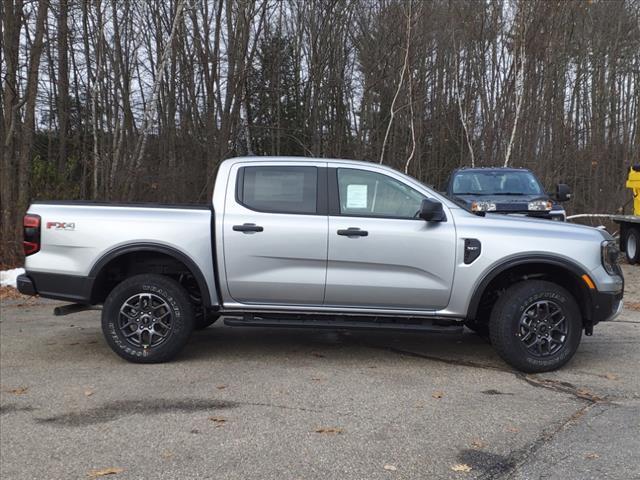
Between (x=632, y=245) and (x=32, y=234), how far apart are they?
45.6 ft

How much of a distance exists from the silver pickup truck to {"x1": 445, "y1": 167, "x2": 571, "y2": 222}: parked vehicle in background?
4.01 metres

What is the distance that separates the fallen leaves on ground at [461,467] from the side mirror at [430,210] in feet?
8.20

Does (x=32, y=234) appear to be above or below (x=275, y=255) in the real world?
above

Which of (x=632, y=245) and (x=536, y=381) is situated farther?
(x=632, y=245)

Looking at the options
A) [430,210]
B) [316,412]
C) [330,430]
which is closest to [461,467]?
[330,430]

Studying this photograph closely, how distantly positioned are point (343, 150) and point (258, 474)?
64.2ft

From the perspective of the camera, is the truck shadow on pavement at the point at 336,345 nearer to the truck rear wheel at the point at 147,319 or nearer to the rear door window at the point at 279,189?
the truck rear wheel at the point at 147,319

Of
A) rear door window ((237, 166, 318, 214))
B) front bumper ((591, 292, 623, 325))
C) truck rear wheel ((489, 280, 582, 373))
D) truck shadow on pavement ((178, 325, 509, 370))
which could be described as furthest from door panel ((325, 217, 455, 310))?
front bumper ((591, 292, 623, 325))

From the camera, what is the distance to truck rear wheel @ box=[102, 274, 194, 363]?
20.0ft

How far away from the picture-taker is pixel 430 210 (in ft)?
19.0

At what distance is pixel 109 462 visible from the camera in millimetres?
3934

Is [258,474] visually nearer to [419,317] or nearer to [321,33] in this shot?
[419,317]

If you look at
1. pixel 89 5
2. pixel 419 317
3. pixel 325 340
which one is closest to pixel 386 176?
pixel 419 317

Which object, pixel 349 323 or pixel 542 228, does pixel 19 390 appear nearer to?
pixel 349 323
